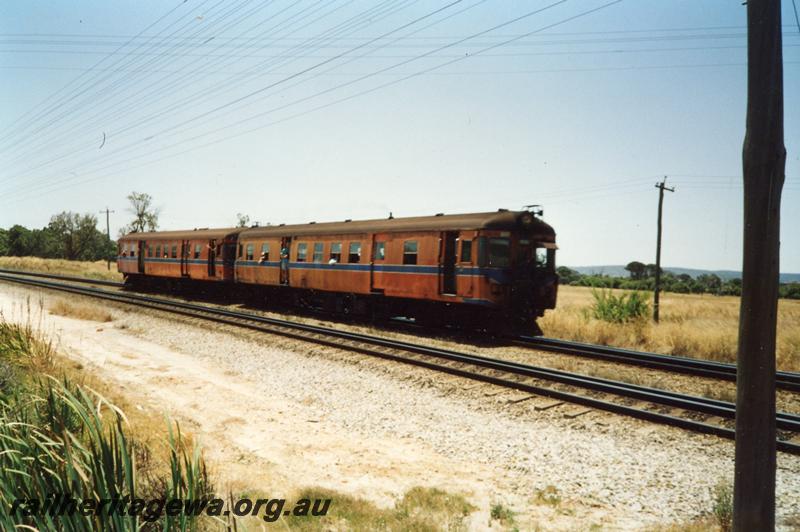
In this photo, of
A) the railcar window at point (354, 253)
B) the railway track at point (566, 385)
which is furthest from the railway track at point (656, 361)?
the railcar window at point (354, 253)

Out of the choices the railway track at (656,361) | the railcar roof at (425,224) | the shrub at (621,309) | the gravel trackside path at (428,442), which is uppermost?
the railcar roof at (425,224)

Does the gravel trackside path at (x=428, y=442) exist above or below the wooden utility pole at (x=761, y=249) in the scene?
below

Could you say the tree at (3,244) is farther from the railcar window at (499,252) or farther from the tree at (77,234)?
the railcar window at (499,252)

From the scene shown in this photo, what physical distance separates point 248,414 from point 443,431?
306cm

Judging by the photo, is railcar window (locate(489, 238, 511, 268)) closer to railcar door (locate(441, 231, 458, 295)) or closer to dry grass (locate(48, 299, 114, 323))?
railcar door (locate(441, 231, 458, 295))

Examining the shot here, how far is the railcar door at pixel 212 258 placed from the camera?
24891 millimetres

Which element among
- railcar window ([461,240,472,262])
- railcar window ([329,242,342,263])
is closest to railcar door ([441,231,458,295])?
railcar window ([461,240,472,262])

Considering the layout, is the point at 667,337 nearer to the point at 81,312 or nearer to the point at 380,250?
Answer: the point at 380,250

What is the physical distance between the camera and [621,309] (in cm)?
1809

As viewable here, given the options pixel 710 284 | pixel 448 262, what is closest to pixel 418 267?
pixel 448 262

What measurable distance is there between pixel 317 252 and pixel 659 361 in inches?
471

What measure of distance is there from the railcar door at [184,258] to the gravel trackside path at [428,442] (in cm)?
1547

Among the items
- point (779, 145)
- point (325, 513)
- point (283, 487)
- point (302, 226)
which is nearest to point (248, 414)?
point (283, 487)

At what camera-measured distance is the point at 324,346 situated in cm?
1320
